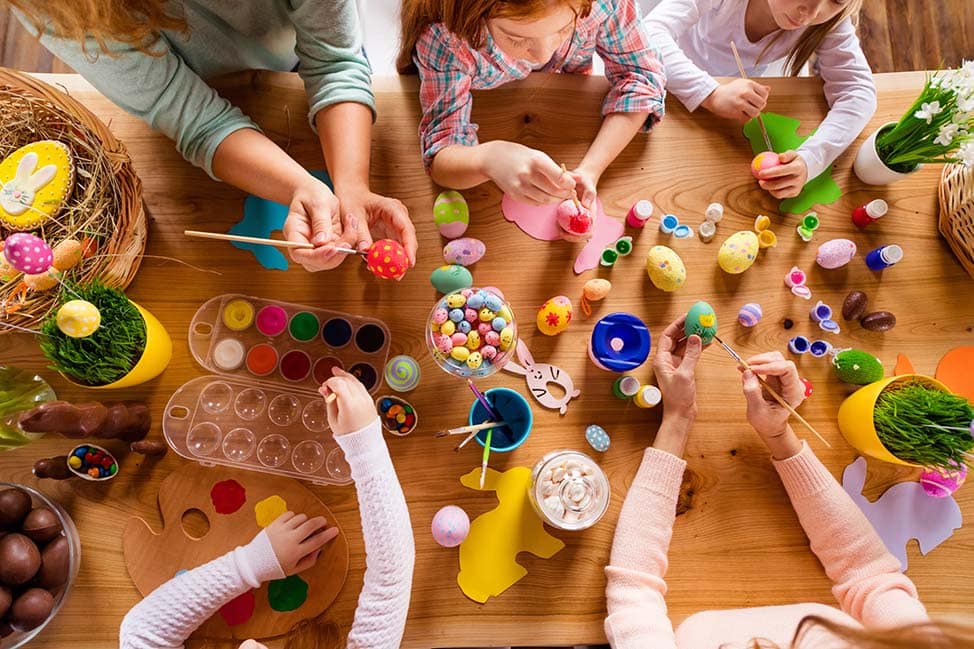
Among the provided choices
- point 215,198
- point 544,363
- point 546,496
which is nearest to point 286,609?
point 546,496

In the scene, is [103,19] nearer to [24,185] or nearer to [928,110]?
[24,185]

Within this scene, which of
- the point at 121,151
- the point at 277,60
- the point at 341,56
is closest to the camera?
the point at 121,151

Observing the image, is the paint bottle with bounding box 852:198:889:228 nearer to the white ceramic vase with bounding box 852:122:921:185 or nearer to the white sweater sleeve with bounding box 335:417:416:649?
the white ceramic vase with bounding box 852:122:921:185

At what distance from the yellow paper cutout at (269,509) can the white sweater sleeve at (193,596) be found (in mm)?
41

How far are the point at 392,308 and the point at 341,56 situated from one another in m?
0.43

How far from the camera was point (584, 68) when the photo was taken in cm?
115

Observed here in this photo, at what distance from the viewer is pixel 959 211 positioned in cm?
102

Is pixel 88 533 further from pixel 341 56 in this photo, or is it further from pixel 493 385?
pixel 341 56

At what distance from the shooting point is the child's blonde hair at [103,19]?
67 cm

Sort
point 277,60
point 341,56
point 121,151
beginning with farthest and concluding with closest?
1. point 277,60
2. point 341,56
3. point 121,151

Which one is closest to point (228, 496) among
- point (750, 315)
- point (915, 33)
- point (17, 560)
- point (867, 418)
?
point (17, 560)

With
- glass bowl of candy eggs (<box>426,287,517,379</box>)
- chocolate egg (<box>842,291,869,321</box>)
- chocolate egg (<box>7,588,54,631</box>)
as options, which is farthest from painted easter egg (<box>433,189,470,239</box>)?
chocolate egg (<box>7,588,54,631</box>)

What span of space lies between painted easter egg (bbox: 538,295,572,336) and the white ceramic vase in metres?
0.61

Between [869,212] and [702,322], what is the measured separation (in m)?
0.40
